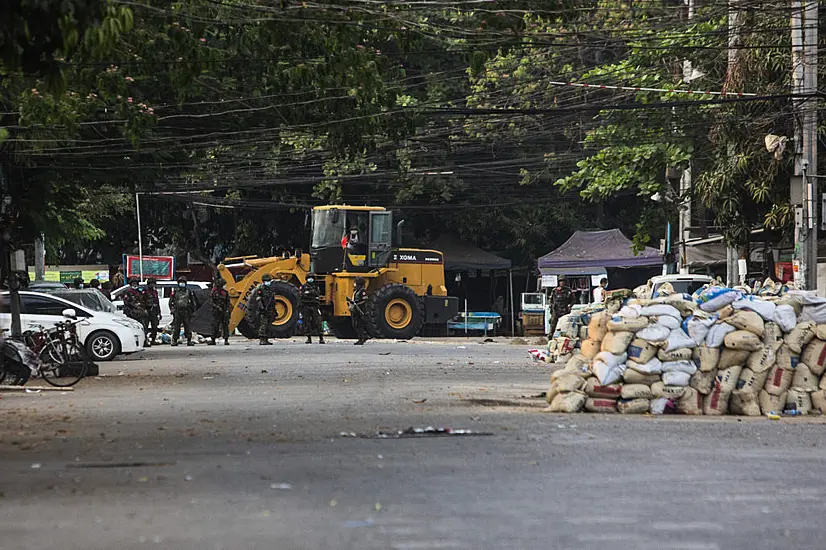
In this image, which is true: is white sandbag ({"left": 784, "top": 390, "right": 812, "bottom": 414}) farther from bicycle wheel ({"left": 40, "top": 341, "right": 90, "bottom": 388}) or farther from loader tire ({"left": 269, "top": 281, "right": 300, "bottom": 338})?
loader tire ({"left": 269, "top": 281, "right": 300, "bottom": 338})

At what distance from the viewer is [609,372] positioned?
51.0 feet

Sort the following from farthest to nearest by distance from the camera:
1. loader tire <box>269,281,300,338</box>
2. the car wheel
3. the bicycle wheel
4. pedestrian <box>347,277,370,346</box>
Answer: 1. loader tire <box>269,281,300,338</box>
2. pedestrian <box>347,277,370,346</box>
3. the car wheel
4. the bicycle wheel

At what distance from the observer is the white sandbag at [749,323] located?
15656 mm

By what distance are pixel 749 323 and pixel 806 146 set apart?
37.2 feet

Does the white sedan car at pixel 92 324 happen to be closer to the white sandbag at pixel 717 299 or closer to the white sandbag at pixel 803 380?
the white sandbag at pixel 717 299

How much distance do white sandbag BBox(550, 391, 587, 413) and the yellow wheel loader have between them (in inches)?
791

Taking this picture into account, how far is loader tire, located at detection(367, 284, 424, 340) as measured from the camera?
35688 millimetres

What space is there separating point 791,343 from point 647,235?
21.1 m

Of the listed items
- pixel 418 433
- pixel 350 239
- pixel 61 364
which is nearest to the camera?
pixel 418 433

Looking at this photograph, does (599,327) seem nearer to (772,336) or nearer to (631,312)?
(631,312)

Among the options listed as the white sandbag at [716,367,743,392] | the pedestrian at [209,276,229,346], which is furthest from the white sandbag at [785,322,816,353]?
the pedestrian at [209,276,229,346]

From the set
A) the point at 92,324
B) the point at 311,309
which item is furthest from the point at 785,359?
the point at 311,309

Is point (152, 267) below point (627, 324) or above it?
above

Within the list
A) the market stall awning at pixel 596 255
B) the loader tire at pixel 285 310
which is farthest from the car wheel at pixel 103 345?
the market stall awning at pixel 596 255
